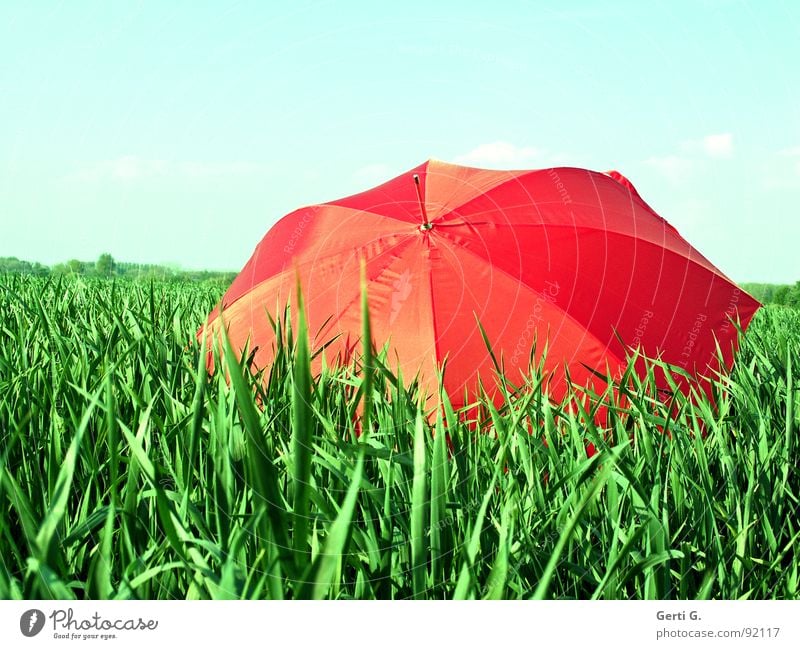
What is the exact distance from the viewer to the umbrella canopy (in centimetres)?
Result: 246

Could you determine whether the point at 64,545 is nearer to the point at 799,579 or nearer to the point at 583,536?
the point at 583,536

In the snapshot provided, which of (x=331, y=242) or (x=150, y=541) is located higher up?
(x=331, y=242)

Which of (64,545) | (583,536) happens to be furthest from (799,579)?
(64,545)

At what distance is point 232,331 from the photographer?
2.72 metres

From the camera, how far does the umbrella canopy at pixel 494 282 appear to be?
246 cm

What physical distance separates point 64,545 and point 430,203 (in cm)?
180

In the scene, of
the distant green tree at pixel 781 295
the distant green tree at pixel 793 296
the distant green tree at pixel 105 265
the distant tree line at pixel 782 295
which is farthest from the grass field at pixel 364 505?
the distant green tree at pixel 781 295
